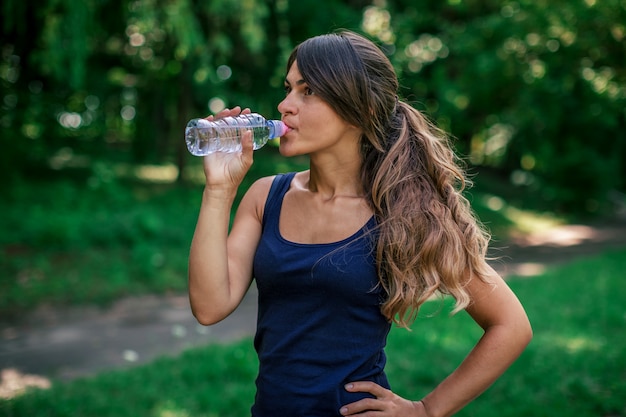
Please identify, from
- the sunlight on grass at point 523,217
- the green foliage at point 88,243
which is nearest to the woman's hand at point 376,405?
the green foliage at point 88,243

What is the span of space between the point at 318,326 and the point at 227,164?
1.81ft

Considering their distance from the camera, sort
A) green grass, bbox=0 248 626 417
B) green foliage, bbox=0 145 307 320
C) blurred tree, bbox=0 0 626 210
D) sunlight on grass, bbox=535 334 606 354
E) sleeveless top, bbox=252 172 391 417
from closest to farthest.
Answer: sleeveless top, bbox=252 172 391 417
green grass, bbox=0 248 626 417
sunlight on grass, bbox=535 334 606 354
green foliage, bbox=0 145 307 320
blurred tree, bbox=0 0 626 210

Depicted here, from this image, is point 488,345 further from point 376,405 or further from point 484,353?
point 376,405

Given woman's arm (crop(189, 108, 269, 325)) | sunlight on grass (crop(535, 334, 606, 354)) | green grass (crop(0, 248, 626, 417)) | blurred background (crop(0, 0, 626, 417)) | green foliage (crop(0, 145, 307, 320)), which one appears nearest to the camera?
woman's arm (crop(189, 108, 269, 325))

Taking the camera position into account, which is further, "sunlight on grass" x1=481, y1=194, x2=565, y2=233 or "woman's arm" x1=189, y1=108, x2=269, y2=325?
"sunlight on grass" x1=481, y1=194, x2=565, y2=233

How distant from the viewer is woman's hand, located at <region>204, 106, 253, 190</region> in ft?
6.72

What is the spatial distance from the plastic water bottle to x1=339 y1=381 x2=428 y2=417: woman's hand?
76 cm

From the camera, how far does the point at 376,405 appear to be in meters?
1.97

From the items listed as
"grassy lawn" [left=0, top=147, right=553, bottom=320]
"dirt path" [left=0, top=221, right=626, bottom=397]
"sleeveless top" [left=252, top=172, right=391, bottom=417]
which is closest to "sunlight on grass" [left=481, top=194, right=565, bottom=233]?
"grassy lawn" [left=0, top=147, right=553, bottom=320]

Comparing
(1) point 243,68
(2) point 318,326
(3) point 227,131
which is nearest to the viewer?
(2) point 318,326

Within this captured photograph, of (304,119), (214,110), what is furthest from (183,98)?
(304,119)

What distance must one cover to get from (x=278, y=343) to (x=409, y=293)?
0.40 metres

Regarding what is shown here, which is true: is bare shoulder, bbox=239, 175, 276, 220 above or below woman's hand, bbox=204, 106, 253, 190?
below

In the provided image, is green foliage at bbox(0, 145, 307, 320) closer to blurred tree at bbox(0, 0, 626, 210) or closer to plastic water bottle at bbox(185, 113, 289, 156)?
blurred tree at bbox(0, 0, 626, 210)
